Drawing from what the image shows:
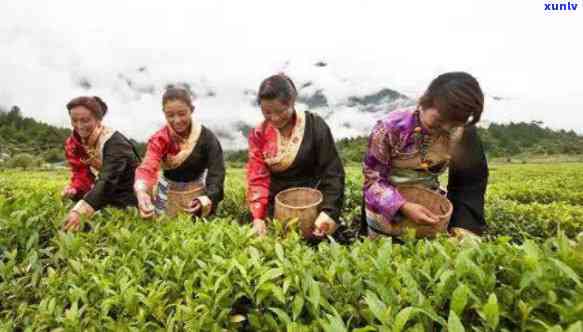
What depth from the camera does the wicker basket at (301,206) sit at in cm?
245

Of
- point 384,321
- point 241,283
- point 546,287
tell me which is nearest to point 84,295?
point 241,283

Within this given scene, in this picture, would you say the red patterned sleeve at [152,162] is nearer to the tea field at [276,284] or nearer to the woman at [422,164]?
the tea field at [276,284]

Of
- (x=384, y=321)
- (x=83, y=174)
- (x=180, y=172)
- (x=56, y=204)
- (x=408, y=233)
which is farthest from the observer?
(x=83, y=174)

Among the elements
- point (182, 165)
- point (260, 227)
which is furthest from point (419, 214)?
point (182, 165)

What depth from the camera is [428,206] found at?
2441 millimetres

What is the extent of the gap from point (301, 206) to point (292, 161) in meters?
0.41

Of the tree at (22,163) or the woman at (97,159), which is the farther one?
the tree at (22,163)

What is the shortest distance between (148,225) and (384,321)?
1770 mm

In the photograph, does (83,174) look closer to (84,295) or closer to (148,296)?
(84,295)

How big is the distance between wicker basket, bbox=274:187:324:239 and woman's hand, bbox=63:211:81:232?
1.21 metres

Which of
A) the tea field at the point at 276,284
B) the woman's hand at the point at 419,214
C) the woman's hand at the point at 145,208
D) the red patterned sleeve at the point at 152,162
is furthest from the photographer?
the red patterned sleeve at the point at 152,162

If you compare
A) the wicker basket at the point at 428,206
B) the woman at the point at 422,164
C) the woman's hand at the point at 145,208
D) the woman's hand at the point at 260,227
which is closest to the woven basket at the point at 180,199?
the woman's hand at the point at 145,208

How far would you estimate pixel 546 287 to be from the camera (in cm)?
123

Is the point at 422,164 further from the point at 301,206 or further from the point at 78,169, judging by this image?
the point at 78,169
